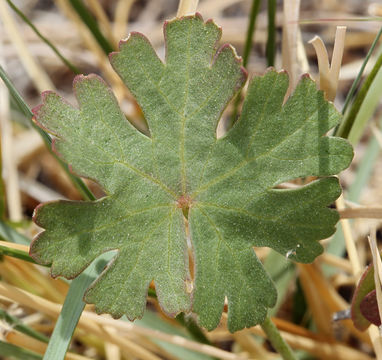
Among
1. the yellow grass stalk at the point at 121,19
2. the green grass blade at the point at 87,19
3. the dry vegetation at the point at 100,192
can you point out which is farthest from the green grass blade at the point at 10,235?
the yellow grass stalk at the point at 121,19

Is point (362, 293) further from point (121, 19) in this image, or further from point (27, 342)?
point (121, 19)

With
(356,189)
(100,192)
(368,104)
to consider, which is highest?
(368,104)

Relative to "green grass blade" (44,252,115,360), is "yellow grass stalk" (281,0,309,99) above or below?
above

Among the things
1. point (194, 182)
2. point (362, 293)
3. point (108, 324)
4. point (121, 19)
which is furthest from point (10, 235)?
point (121, 19)

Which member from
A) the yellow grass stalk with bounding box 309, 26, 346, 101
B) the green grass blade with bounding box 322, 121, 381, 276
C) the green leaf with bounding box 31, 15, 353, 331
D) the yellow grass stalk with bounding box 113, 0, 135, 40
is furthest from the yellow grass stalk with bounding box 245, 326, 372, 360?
the yellow grass stalk with bounding box 113, 0, 135, 40

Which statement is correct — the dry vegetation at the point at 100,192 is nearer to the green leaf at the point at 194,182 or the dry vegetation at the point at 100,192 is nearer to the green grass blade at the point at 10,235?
the green grass blade at the point at 10,235

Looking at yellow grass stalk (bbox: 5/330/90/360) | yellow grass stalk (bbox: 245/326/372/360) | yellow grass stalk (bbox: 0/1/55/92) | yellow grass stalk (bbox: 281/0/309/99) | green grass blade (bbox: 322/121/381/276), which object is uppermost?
yellow grass stalk (bbox: 281/0/309/99)

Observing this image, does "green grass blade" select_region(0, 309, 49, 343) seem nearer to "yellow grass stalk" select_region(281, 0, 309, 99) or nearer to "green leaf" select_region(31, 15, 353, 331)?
"green leaf" select_region(31, 15, 353, 331)
